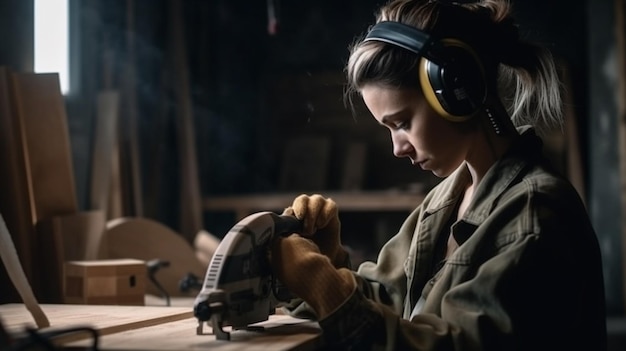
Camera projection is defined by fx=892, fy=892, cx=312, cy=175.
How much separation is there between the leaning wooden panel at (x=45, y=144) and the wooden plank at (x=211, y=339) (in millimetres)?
1124

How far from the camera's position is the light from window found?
3.65 metres

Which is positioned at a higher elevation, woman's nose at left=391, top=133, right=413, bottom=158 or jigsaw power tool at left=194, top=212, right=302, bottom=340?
woman's nose at left=391, top=133, right=413, bottom=158

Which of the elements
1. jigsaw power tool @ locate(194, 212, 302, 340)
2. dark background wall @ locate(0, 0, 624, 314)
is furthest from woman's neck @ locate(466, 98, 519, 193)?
dark background wall @ locate(0, 0, 624, 314)

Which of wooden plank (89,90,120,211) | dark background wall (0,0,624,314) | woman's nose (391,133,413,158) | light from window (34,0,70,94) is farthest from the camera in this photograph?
dark background wall (0,0,624,314)

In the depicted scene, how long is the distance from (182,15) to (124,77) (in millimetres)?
793

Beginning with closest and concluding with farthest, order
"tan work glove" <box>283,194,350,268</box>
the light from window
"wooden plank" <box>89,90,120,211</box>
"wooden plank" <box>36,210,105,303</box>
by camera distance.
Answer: "tan work glove" <box>283,194,350,268</box>, "wooden plank" <box>36,210,105,303</box>, the light from window, "wooden plank" <box>89,90,120,211</box>

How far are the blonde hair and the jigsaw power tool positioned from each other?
373 mm

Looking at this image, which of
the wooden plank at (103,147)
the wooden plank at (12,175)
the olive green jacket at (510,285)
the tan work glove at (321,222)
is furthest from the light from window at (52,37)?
the olive green jacket at (510,285)

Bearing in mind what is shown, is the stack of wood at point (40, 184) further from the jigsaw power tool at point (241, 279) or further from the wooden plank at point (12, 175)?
the jigsaw power tool at point (241, 279)

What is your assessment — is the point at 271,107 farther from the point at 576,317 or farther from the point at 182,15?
the point at 576,317

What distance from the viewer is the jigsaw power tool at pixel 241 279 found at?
1.63 meters

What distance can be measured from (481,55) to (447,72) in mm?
174

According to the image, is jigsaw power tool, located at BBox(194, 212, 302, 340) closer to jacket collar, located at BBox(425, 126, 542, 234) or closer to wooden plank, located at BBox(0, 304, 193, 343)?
wooden plank, located at BBox(0, 304, 193, 343)

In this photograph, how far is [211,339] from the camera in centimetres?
164
